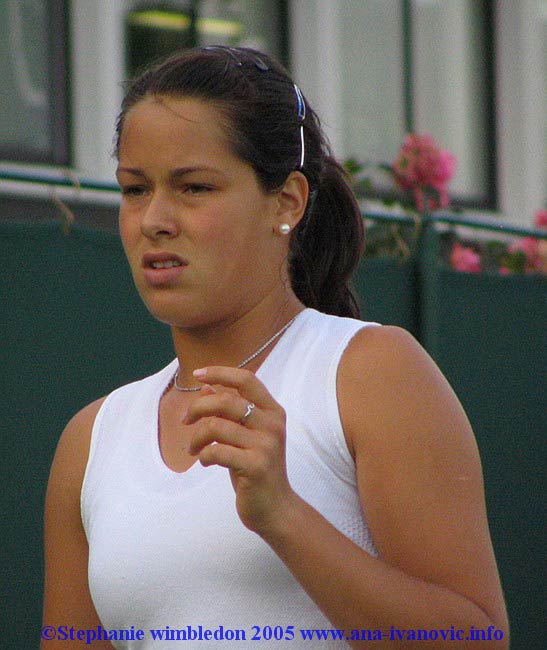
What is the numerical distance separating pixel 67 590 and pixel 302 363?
2.08 ft

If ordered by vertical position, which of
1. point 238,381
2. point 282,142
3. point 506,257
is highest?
point 282,142

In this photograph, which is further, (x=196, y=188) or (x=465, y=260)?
(x=465, y=260)

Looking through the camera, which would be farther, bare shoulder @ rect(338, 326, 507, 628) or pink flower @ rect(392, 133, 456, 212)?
pink flower @ rect(392, 133, 456, 212)

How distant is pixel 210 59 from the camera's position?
2303mm

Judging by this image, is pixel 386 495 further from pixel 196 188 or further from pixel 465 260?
pixel 465 260

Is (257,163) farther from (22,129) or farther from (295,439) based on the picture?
(22,129)

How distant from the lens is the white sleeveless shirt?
201cm

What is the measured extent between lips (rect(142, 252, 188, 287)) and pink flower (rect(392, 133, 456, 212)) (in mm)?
2889

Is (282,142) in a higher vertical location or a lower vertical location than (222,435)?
higher

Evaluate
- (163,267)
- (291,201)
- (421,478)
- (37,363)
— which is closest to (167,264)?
(163,267)

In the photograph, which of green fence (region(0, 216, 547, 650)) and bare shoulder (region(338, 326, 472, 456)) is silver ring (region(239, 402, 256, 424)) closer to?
bare shoulder (region(338, 326, 472, 456))

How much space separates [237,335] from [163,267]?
21 cm

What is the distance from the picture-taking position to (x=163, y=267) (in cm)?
218

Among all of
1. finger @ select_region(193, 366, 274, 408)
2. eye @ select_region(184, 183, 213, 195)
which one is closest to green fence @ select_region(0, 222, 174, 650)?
eye @ select_region(184, 183, 213, 195)
